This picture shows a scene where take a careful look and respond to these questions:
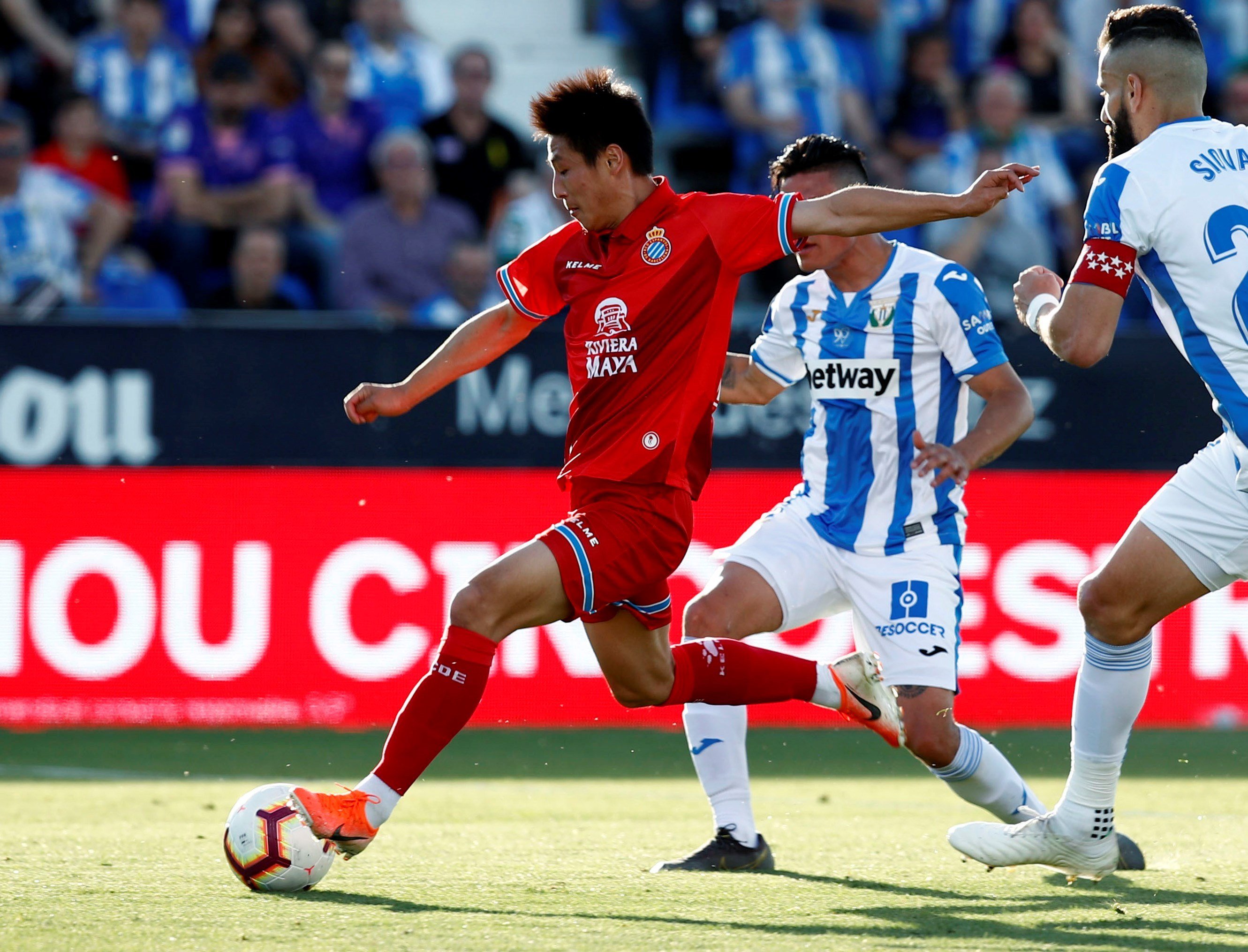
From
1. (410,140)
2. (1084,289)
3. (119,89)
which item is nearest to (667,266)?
(1084,289)

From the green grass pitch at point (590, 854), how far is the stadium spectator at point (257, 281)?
8.41 feet

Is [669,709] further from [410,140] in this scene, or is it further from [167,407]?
[410,140]

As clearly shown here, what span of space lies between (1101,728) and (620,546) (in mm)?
1405

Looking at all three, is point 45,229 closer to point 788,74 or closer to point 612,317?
point 788,74

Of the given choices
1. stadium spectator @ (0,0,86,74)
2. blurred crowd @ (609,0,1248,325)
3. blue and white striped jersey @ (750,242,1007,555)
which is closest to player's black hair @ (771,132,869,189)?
blue and white striped jersey @ (750,242,1007,555)

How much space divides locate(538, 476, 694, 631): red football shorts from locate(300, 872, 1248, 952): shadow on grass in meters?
0.82

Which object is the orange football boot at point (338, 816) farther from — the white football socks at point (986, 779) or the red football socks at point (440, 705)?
the white football socks at point (986, 779)

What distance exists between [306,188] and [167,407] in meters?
2.77

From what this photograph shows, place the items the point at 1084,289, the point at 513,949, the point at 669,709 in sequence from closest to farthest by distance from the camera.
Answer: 1. the point at 513,949
2. the point at 1084,289
3. the point at 669,709

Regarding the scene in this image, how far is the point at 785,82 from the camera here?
37.6ft

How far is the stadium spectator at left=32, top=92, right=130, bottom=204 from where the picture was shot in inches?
420

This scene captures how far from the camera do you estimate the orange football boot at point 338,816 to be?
4.30m

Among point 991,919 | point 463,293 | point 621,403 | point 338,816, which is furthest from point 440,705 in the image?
point 463,293

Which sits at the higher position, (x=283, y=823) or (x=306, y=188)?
(x=306, y=188)
